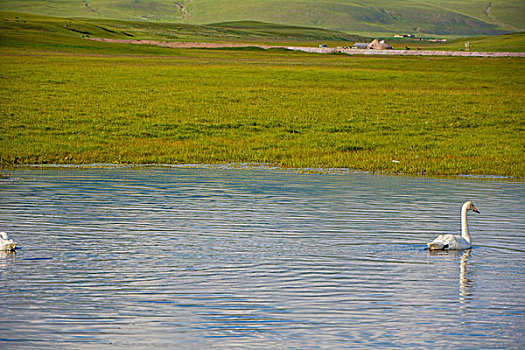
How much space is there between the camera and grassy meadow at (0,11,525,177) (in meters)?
29.4

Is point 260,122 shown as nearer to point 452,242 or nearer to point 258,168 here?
point 258,168

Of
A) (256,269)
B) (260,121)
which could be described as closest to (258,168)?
(260,121)

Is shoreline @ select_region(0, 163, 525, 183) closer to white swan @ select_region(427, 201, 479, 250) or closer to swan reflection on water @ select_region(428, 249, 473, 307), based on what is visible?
white swan @ select_region(427, 201, 479, 250)

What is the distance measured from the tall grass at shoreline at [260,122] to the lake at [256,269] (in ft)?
21.8

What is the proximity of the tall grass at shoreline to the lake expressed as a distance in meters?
6.64

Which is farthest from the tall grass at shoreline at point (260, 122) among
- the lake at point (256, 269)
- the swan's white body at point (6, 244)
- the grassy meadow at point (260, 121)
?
the swan's white body at point (6, 244)

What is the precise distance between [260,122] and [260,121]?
35cm

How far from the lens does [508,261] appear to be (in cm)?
1423

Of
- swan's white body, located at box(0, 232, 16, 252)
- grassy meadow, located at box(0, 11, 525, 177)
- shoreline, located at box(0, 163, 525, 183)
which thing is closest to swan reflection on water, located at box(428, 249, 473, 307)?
swan's white body, located at box(0, 232, 16, 252)

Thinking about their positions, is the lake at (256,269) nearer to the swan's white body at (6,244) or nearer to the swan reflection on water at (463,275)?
the swan reflection on water at (463,275)

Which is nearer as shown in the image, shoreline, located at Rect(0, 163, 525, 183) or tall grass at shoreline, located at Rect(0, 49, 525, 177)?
shoreline, located at Rect(0, 163, 525, 183)

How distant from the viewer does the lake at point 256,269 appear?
1024 cm

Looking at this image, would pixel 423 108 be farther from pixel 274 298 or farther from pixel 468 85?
pixel 274 298

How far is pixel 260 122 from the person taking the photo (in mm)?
37312
